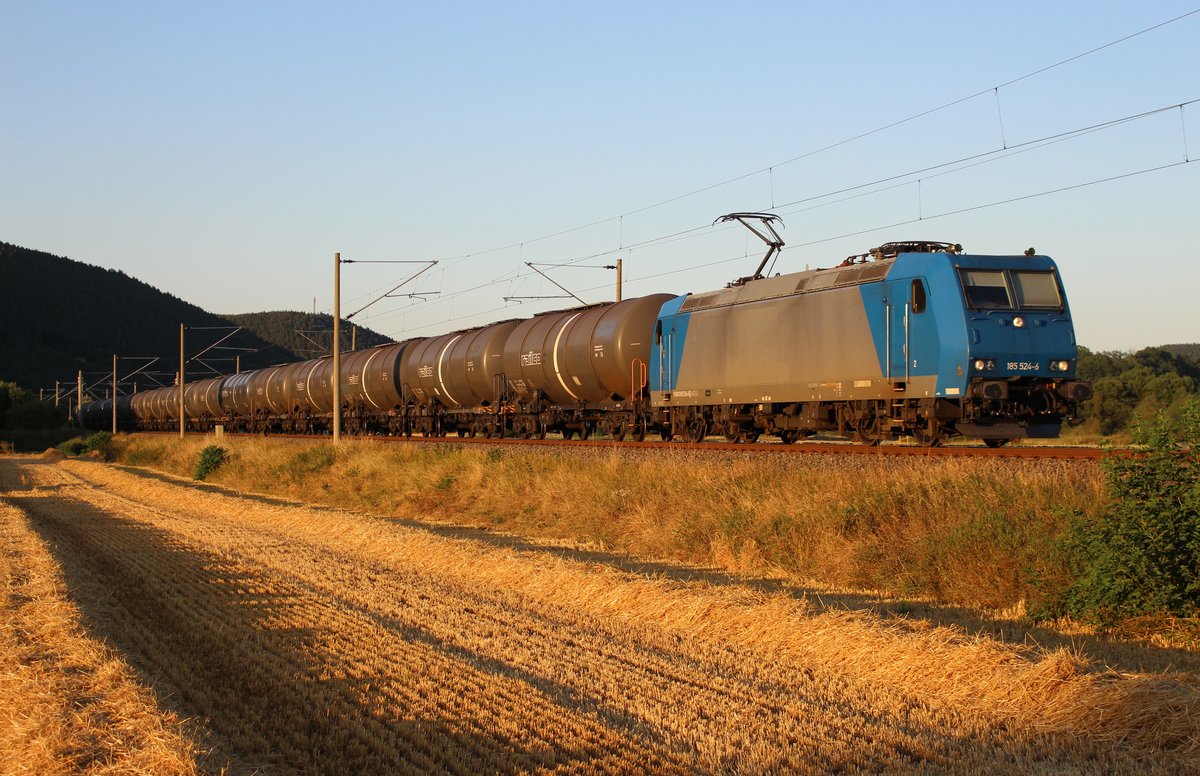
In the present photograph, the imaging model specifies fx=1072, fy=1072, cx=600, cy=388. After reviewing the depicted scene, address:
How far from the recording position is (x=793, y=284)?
24797 millimetres

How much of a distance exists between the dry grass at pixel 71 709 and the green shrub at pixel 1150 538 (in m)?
8.81

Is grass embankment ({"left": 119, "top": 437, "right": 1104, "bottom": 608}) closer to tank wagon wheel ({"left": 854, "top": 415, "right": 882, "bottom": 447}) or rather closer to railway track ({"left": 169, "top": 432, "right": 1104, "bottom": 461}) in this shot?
railway track ({"left": 169, "top": 432, "right": 1104, "bottom": 461})

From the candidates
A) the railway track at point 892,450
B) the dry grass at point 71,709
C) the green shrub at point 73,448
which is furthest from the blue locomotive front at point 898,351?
the green shrub at point 73,448

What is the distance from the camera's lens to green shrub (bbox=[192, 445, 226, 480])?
44375 millimetres

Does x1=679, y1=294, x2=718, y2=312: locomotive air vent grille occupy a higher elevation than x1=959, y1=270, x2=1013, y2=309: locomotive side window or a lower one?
higher

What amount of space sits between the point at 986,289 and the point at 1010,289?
526mm

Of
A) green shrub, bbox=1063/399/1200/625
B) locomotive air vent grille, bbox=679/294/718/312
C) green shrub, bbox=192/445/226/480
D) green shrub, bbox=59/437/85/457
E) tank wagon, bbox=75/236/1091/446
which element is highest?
locomotive air vent grille, bbox=679/294/718/312

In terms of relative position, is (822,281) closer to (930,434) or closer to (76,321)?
(930,434)

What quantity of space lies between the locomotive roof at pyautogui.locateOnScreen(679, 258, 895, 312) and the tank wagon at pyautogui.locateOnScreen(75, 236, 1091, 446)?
0.05 m

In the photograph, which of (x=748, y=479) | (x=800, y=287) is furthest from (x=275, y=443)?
(x=748, y=479)

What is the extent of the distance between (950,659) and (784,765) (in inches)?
106

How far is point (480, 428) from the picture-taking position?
40.0 m

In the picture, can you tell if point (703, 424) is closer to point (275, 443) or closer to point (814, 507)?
point (814, 507)

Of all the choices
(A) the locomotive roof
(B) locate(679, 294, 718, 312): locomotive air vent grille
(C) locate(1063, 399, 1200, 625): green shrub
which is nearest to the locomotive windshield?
(A) the locomotive roof
